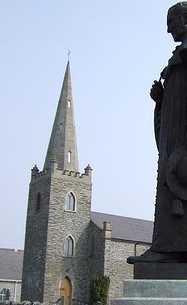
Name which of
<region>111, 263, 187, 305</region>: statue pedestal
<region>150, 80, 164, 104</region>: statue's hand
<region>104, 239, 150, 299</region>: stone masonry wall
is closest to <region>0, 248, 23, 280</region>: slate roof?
<region>104, 239, 150, 299</region>: stone masonry wall

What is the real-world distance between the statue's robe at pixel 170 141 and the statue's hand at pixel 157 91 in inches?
5.0

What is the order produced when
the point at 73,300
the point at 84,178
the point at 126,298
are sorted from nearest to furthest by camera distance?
the point at 126,298
the point at 73,300
the point at 84,178

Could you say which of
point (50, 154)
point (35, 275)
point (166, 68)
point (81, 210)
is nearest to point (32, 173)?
point (50, 154)

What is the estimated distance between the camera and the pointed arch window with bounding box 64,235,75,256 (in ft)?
153

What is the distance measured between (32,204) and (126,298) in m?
47.3

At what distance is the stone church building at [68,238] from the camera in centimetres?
4594

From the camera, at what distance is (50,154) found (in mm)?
50844

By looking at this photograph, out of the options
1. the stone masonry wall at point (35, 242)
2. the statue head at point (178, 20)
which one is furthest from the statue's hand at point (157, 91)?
the stone masonry wall at point (35, 242)

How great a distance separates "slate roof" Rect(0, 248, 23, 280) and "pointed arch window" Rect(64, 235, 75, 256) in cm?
2071

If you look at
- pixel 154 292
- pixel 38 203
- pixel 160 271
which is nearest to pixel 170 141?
pixel 160 271

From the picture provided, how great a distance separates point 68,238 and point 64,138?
9.77m

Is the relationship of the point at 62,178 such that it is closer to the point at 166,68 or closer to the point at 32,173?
the point at 32,173

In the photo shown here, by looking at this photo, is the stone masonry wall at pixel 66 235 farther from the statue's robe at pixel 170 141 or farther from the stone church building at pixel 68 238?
the statue's robe at pixel 170 141

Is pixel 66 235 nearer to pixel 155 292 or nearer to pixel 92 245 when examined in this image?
pixel 92 245
